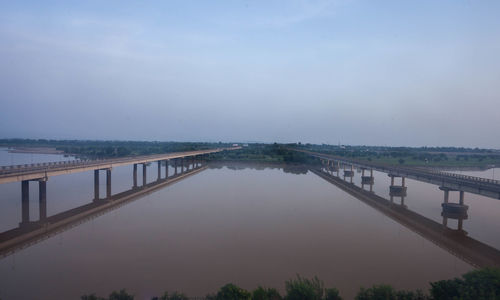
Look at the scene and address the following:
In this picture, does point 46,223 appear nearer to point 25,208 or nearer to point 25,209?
point 25,209

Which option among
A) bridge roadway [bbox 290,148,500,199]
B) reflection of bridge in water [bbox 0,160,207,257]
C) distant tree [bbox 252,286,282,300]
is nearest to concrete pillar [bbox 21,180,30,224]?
reflection of bridge in water [bbox 0,160,207,257]

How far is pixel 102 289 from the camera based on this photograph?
1131cm

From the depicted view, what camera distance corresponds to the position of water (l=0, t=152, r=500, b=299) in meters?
12.1

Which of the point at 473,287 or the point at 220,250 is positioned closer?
the point at 473,287

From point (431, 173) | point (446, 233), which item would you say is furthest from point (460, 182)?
point (446, 233)

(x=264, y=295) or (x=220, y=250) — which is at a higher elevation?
(x=264, y=295)

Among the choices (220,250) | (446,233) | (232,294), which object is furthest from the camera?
A: (446,233)

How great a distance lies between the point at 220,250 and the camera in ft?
51.3

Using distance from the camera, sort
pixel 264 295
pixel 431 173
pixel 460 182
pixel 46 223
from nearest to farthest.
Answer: pixel 264 295
pixel 46 223
pixel 460 182
pixel 431 173

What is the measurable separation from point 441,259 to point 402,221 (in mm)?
8178

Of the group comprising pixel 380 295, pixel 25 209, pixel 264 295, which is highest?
pixel 380 295

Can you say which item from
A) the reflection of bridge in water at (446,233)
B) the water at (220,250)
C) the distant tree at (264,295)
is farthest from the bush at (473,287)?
the reflection of bridge in water at (446,233)

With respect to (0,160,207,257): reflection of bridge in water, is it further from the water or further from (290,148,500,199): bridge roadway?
(290,148,500,199): bridge roadway

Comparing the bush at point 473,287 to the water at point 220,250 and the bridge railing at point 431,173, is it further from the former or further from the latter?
the bridge railing at point 431,173
